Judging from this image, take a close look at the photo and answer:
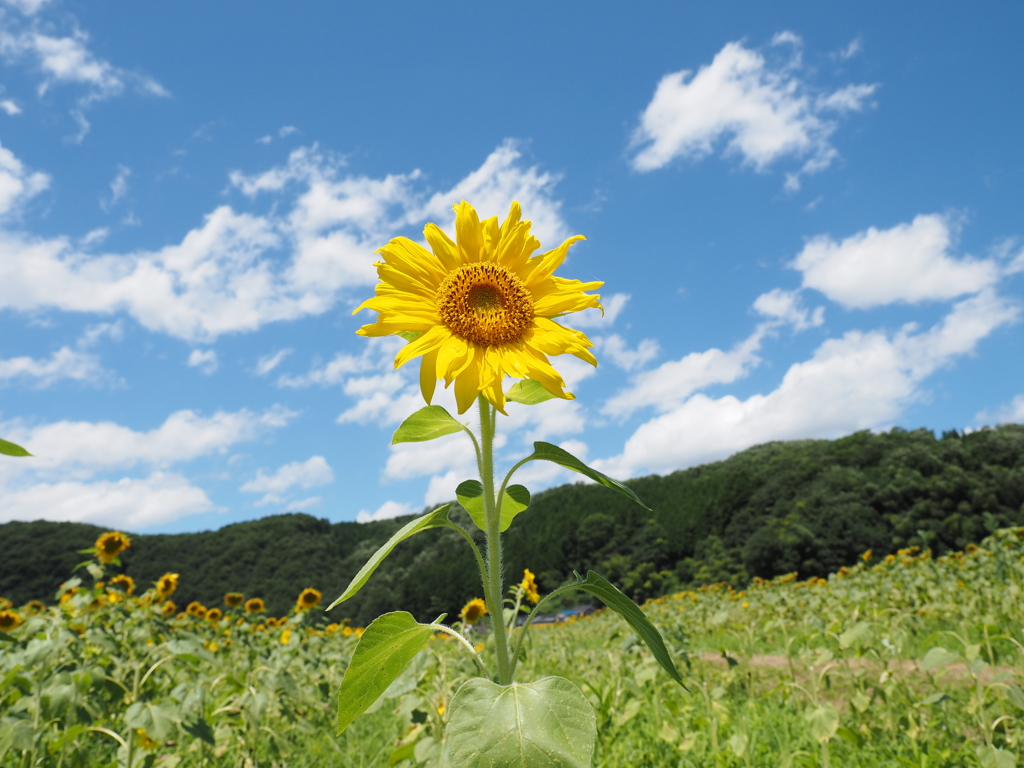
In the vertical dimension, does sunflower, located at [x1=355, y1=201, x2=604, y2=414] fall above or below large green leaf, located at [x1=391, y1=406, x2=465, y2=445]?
above

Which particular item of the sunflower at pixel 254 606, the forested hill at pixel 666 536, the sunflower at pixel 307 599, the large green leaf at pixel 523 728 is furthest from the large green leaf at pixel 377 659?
the forested hill at pixel 666 536

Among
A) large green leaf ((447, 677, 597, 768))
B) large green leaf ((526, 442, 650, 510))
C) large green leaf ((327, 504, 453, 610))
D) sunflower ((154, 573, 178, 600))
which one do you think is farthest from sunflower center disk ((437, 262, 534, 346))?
sunflower ((154, 573, 178, 600))

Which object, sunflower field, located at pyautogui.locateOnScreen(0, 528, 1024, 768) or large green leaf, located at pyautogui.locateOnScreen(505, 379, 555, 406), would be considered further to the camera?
sunflower field, located at pyautogui.locateOnScreen(0, 528, 1024, 768)

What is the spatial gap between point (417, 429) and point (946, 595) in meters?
7.87

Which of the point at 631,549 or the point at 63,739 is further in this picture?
the point at 631,549

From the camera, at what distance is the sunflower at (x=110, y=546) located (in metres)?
4.47

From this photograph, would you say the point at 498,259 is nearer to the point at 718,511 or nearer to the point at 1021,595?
the point at 1021,595

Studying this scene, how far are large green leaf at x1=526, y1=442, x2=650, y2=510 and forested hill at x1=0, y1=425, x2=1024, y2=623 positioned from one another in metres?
20.4

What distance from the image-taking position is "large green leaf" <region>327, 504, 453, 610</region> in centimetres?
108

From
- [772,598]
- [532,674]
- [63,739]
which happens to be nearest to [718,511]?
[772,598]

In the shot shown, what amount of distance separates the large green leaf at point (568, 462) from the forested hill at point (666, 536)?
20379mm

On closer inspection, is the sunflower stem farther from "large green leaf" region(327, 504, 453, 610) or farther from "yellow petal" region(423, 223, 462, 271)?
"yellow petal" region(423, 223, 462, 271)

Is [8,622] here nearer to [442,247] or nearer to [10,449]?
[10,449]

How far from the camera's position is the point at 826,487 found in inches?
1188
